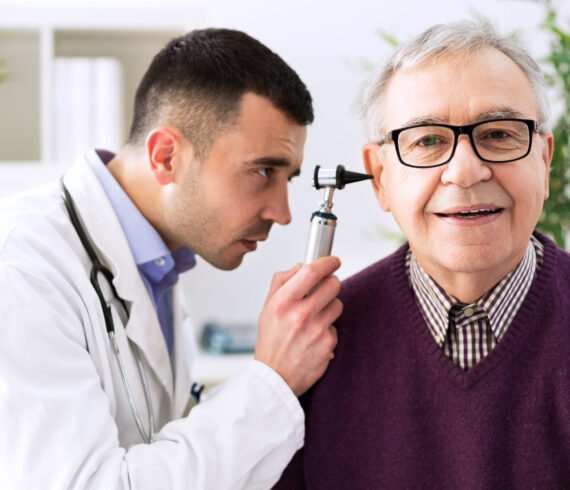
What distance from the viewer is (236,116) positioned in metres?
1.46

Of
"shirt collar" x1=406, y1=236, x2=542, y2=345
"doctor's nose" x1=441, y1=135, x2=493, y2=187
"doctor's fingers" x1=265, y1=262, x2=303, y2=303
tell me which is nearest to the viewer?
"doctor's nose" x1=441, y1=135, x2=493, y2=187

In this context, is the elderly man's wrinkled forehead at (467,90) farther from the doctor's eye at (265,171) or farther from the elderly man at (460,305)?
the doctor's eye at (265,171)

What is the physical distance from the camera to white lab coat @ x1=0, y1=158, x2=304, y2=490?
1.02 metres

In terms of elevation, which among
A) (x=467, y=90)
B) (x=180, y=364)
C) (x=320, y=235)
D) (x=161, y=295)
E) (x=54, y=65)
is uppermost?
(x=54, y=65)

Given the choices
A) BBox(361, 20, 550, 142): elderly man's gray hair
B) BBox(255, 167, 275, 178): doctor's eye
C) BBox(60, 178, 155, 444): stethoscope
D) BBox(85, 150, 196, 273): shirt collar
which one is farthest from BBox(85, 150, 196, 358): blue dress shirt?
BBox(361, 20, 550, 142): elderly man's gray hair

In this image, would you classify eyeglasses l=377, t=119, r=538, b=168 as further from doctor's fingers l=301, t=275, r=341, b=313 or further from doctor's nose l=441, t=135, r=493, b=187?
doctor's fingers l=301, t=275, r=341, b=313

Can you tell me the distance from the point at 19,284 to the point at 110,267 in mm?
271

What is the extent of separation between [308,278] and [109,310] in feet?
1.26

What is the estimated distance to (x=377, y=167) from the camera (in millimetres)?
1175

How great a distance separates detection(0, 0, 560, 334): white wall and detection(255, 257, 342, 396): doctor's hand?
1.77m

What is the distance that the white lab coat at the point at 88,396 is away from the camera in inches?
40.3

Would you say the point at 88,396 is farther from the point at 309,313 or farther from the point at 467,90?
the point at 467,90

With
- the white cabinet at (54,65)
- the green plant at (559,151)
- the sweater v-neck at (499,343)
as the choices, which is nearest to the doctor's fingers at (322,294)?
the sweater v-neck at (499,343)

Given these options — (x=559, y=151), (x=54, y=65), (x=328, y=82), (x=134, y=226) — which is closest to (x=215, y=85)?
(x=134, y=226)
